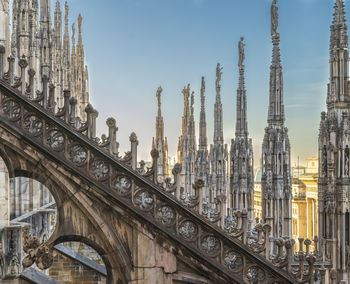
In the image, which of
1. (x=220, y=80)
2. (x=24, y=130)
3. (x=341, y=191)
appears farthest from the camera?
(x=220, y=80)

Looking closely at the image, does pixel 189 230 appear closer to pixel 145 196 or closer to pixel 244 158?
pixel 145 196

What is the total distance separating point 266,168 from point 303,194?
2514 centimetres

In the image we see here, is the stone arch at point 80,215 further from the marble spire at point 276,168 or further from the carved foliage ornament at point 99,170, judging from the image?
the marble spire at point 276,168

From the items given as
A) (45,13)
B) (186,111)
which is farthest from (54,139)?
(186,111)


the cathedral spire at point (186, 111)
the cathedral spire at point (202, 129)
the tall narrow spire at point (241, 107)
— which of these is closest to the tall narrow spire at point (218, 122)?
the cathedral spire at point (202, 129)

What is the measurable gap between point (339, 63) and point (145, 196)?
9.16m

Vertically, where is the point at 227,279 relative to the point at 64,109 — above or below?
below

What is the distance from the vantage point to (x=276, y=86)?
16.2 m

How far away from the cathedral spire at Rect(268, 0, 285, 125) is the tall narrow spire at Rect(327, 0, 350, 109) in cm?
301

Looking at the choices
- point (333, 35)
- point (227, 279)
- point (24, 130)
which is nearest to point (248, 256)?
point (227, 279)

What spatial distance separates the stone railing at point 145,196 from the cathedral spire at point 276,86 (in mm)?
10260

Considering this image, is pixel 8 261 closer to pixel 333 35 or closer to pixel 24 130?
pixel 24 130

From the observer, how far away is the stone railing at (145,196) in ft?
19.9

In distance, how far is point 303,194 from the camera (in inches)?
1550
